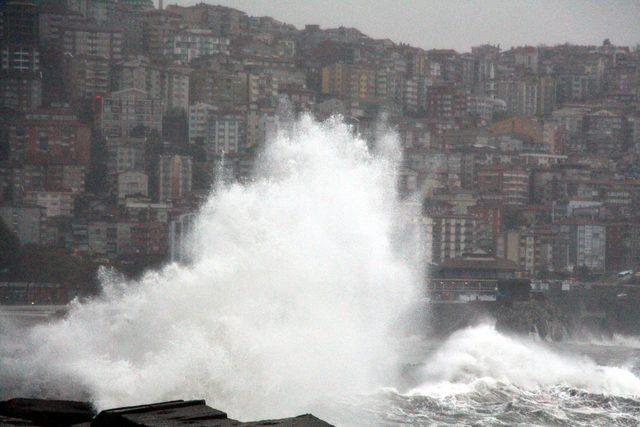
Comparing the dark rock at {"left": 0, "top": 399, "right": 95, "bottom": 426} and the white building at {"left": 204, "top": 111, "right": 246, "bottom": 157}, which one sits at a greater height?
→ the white building at {"left": 204, "top": 111, "right": 246, "bottom": 157}

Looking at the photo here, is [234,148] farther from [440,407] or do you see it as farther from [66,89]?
[440,407]

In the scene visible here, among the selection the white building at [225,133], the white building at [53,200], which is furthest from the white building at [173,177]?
the white building at [225,133]

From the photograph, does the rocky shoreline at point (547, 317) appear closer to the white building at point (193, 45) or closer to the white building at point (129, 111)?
the white building at point (129, 111)

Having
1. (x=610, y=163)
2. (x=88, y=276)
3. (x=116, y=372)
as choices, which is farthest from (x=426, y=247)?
(x=116, y=372)

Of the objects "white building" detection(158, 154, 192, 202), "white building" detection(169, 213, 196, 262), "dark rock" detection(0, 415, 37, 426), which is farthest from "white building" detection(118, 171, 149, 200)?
"dark rock" detection(0, 415, 37, 426)

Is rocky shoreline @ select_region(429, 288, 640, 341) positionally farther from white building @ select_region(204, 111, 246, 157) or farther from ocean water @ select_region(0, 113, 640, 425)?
white building @ select_region(204, 111, 246, 157)

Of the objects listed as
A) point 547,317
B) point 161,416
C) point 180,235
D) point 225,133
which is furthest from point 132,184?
point 161,416
